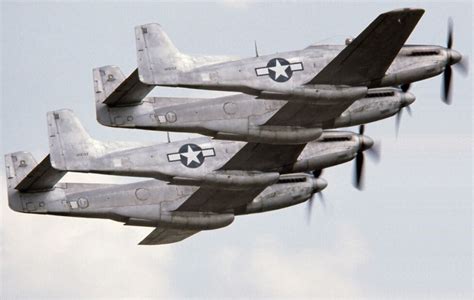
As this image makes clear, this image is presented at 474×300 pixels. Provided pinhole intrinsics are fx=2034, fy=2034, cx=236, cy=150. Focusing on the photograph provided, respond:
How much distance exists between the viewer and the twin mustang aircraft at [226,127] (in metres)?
129

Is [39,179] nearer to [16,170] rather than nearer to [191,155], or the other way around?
[16,170]

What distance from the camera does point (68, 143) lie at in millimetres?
134000

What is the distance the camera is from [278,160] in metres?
136

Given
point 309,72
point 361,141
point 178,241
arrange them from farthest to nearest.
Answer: point 178,241 < point 361,141 < point 309,72

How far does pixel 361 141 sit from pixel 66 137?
20.7 metres

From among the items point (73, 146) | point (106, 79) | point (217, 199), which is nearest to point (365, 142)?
point (217, 199)

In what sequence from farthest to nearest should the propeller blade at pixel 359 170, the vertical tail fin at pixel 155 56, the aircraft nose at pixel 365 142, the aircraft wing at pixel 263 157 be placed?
the aircraft nose at pixel 365 142 < the propeller blade at pixel 359 170 < the aircraft wing at pixel 263 157 < the vertical tail fin at pixel 155 56

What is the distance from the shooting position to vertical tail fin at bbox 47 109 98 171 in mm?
133125

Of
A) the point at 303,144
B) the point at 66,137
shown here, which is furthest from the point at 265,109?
the point at 66,137

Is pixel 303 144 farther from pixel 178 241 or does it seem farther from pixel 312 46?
pixel 178 241

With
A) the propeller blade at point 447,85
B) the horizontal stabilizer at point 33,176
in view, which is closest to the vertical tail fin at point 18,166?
the horizontal stabilizer at point 33,176

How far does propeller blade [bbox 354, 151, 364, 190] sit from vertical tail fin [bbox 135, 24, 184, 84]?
16934 millimetres

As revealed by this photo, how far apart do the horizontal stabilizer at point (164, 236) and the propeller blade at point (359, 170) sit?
581 inches

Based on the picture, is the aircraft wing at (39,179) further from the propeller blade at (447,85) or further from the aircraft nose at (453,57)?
the aircraft nose at (453,57)
